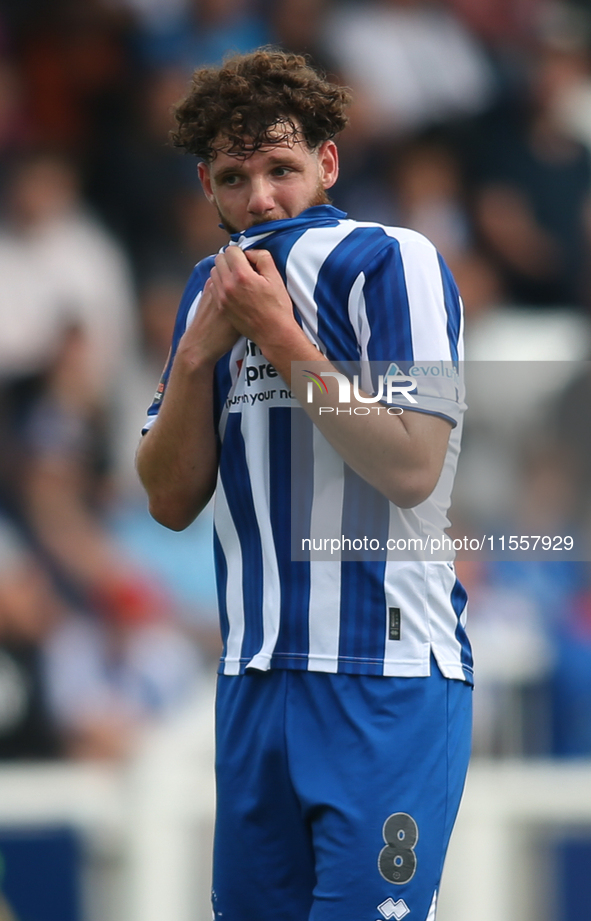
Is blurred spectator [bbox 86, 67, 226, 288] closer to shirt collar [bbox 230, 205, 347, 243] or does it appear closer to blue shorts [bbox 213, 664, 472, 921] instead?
shirt collar [bbox 230, 205, 347, 243]

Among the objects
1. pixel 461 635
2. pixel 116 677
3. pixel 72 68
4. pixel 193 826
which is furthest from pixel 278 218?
pixel 72 68

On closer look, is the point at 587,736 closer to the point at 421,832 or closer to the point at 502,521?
the point at 502,521

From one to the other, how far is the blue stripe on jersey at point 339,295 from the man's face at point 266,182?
0.46ft

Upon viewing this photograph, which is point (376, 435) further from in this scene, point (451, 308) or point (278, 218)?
point (278, 218)

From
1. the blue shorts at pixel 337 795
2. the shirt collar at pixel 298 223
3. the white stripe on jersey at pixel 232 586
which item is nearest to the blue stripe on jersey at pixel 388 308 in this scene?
the shirt collar at pixel 298 223

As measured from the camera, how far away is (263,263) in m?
1.99

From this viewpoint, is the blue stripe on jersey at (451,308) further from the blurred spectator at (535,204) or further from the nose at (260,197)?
the blurred spectator at (535,204)

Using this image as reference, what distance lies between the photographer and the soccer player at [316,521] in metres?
1.88

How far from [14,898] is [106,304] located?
8.37 ft

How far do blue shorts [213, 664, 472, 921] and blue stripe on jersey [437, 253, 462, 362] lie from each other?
1.74 ft

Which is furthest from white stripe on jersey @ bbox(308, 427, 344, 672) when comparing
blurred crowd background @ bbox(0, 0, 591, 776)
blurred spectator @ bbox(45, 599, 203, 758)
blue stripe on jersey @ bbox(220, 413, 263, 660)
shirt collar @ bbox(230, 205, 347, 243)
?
blurred spectator @ bbox(45, 599, 203, 758)

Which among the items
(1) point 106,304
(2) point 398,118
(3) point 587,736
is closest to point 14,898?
(3) point 587,736

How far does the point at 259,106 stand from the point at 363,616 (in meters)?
0.87

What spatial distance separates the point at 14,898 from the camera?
4.15 m
